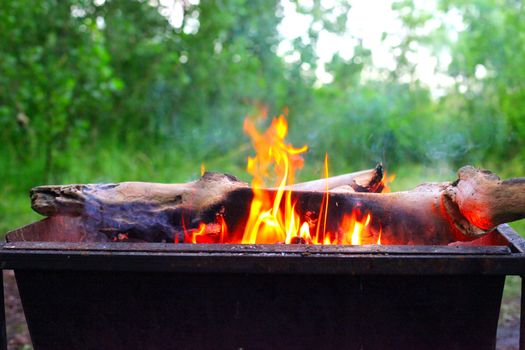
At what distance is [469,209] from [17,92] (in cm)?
523

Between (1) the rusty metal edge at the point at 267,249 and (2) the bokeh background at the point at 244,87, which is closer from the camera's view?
(1) the rusty metal edge at the point at 267,249

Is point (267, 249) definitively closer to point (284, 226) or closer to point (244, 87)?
point (284, 226)

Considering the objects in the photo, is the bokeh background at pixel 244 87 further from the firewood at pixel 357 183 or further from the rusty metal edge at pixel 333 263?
the rusty metal edge at pixel 333 263

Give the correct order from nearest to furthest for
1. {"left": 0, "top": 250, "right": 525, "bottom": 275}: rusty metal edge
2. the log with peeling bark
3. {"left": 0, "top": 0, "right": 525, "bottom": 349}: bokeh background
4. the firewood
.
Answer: {"left": 0, "top": 250, "right": 525, "bottom": 275}: rusty metal edge
the log with peeling bark
the firewood
{"left": 0, "top": 0, "right": 525, "bottom": 349}: bokeh background

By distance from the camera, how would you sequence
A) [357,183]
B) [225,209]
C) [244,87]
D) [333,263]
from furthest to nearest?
[244,87] < [357,183] < [225,209] < [333,263]

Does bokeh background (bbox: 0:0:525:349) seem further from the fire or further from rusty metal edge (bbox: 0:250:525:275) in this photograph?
rusty metal edge (bbox: 0:250:525:275)

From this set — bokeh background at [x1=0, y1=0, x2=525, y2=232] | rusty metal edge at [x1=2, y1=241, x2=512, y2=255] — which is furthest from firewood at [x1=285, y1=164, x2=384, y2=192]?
bokeh background at [x1=0, y1=0, x2=525, y2=232]

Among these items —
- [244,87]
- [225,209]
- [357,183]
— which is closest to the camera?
[225,209]

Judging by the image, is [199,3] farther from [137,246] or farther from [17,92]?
[137,246]

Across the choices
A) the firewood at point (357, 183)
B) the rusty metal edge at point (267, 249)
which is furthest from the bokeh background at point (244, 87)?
the rusty metal edge at point (267, 249)

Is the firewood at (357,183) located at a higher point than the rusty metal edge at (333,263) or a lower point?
higher

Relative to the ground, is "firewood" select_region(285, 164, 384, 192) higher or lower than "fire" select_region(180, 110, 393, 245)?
higher

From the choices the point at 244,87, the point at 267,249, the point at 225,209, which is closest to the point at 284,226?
the point at 225,209

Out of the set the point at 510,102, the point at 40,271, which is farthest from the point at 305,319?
the point at 510,102
